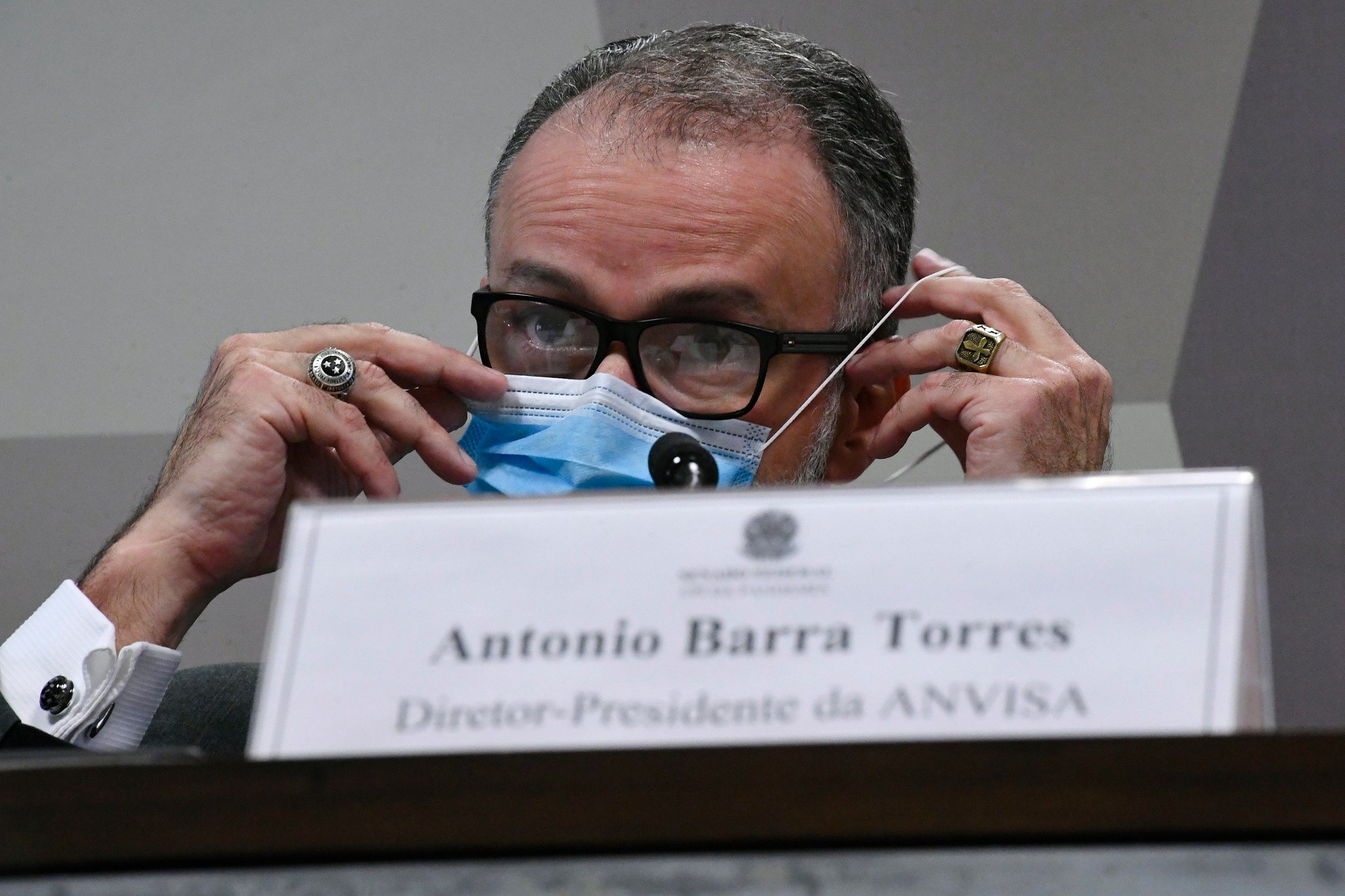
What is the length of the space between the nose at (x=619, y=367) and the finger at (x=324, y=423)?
267 millimetres

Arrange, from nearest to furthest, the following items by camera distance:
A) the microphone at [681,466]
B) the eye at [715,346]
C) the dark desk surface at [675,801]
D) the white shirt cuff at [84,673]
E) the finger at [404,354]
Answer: the dark desk surface at [675,801], the microphone at [681,466], the white shirt cuff at [84,673], the finger at [404,354], the eye at [715,346]

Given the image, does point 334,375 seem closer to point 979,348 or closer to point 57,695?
point 57,695

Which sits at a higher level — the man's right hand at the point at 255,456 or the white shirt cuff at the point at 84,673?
the man's right hand at the point at 255,456

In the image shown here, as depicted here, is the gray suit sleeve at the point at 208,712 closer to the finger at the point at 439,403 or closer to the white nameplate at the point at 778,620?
the finger at the point at 439,403

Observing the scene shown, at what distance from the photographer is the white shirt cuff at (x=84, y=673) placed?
1.18 meters

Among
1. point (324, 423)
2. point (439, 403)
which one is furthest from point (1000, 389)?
point (324, 423)

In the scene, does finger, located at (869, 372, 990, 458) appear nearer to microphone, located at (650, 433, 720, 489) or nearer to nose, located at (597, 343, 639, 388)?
nose, located at (597, 343, 639, 388)

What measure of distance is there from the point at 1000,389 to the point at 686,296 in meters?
0.37

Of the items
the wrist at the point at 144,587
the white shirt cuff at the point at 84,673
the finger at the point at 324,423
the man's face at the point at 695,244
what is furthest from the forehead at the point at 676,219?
the white shirt cuff at the point at 84,673

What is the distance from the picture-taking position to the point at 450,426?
58.7 inches

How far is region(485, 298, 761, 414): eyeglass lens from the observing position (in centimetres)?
150

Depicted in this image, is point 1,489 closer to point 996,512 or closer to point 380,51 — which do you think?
point 380,51

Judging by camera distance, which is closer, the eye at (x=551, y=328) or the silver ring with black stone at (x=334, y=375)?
the silver ring with black stone at (x=334, y=375)

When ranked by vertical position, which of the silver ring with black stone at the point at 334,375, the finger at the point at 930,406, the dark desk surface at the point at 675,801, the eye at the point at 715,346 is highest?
the dark desk surface at the point at 675,801
